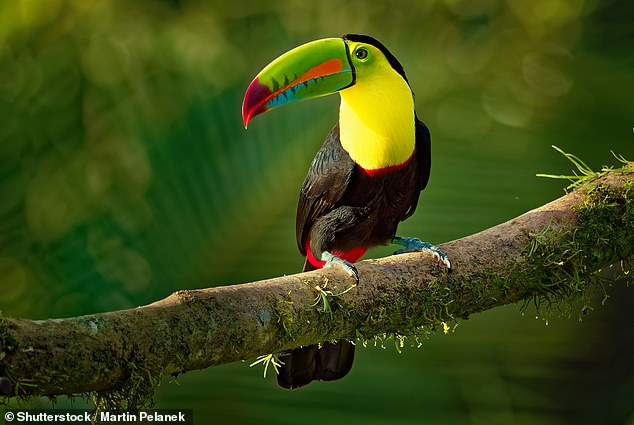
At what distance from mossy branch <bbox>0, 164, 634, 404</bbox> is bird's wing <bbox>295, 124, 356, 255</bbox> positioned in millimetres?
616

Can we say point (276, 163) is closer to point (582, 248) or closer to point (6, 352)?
point (582, 248)

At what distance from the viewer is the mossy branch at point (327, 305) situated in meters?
2.11

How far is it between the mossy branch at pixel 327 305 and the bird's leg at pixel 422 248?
32mm

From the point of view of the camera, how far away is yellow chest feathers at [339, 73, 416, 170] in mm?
3613

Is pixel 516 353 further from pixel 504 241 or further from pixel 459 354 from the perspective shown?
pixel 504 241

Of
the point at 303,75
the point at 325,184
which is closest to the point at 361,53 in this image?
the point at 303,75

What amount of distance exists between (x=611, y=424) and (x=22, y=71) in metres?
3.40

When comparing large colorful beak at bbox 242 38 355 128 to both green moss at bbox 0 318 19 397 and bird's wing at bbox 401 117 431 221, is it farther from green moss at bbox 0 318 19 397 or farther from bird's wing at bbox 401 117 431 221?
green moss at bbox 0 318 19 397

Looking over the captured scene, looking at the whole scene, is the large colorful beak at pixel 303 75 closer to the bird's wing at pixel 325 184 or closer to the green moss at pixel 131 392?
the bird's wing at pixel 325 184

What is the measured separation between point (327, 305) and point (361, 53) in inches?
50.3

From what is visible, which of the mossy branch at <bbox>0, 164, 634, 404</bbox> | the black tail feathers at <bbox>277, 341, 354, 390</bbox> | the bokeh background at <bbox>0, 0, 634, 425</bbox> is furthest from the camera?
the bokeh background at <bbox>0, 0, 634, 425</bbox>

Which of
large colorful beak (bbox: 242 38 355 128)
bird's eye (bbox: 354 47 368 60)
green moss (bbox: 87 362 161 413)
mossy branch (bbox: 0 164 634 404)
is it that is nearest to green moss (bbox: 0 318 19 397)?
mossy branch (bbox: 0 164 634 404)

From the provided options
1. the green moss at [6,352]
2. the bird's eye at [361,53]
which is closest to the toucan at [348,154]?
the bird's eye at [361,53]

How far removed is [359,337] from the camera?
9.60 feet
